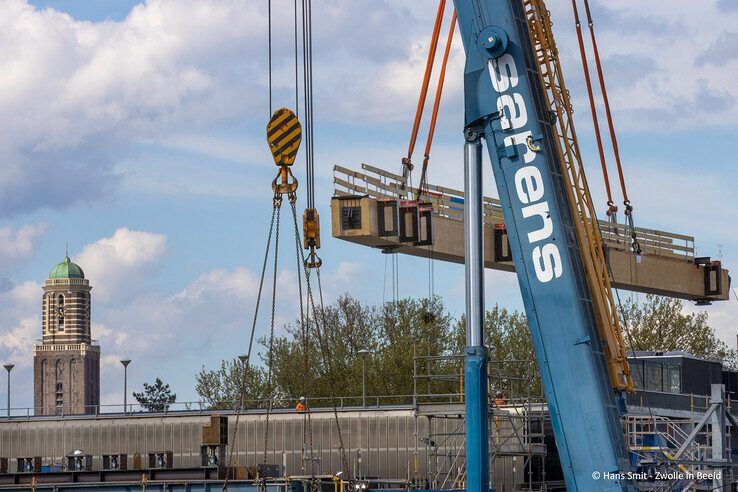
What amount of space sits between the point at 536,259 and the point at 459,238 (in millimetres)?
16032

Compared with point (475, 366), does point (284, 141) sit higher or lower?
higher

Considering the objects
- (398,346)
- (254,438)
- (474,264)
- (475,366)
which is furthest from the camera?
(398,346)

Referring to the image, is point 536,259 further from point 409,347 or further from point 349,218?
point 409,347

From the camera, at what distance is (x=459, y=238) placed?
44594mm

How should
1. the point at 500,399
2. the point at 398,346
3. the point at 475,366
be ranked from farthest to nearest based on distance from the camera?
the point at 398,346 < the point at 500,399 < the point at 475,366

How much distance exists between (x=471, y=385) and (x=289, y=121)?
9027mm

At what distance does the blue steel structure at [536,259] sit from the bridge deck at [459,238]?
860 cm

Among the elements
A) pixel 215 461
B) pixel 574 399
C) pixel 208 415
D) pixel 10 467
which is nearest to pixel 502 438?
pixel 215 461

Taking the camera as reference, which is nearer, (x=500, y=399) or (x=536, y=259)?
(x=536, y=259)

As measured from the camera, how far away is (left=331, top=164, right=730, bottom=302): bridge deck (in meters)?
41.0

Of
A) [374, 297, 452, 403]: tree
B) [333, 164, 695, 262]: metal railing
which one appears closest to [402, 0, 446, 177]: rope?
[333, 164, 695, 262]: metal railing

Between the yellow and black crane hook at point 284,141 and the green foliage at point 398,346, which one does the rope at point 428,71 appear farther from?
the green foliage at point 398,346

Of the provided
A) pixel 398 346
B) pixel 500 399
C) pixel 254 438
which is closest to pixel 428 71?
pixel 500 399

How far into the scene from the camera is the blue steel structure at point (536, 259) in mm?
27719
